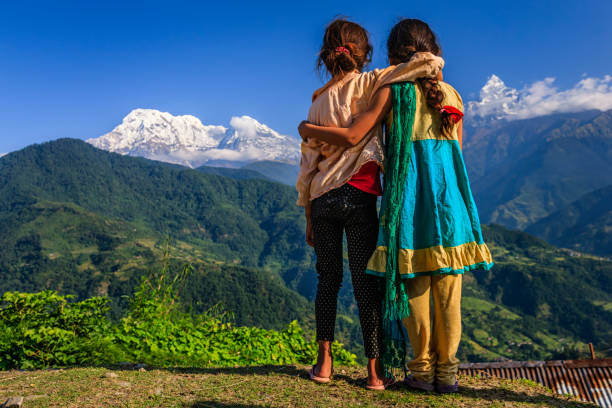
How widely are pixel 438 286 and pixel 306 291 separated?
168068mm

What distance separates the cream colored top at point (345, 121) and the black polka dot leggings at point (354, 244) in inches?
4.1

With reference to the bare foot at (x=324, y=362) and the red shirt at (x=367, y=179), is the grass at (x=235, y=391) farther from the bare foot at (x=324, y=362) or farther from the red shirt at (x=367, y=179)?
the red shirt at (x=367, y=179)

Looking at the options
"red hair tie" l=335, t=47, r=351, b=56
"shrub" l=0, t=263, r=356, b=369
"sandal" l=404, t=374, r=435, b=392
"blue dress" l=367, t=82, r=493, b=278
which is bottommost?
"shrub" l=0, t=263, r=356, b=369

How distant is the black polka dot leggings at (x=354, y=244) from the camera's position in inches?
103

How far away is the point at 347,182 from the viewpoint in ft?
8.52

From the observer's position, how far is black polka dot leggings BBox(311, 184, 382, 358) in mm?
2604

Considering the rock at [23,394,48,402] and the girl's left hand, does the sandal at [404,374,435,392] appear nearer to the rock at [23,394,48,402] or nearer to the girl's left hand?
the girl's left hand

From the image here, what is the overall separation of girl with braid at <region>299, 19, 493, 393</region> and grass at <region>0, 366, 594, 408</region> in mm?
221

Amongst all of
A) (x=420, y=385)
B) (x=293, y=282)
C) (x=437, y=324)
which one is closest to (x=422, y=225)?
(x=437, y=324)

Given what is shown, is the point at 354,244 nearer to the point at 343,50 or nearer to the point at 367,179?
the point at 367,179

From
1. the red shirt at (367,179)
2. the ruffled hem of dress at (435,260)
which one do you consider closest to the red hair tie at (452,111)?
the red shirt at (367,179)

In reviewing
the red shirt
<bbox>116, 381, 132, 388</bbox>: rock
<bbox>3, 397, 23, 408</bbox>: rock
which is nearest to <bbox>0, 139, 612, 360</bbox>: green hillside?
<bbox>116, 381, 132, 388</bbox>: rock

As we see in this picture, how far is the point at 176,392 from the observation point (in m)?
2.59

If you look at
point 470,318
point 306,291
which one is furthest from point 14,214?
point 470,318
